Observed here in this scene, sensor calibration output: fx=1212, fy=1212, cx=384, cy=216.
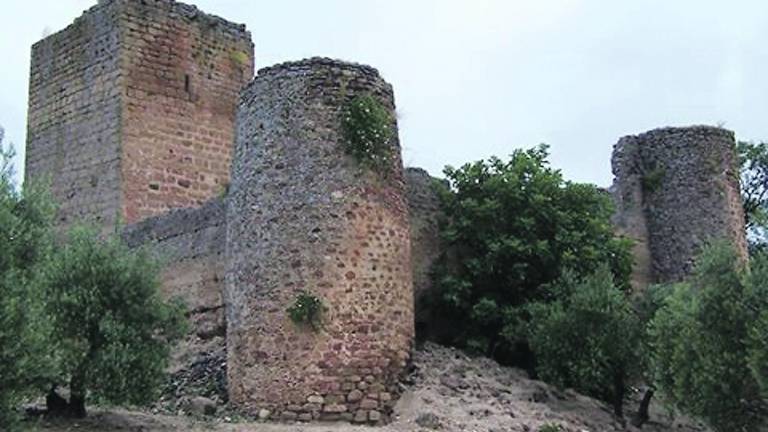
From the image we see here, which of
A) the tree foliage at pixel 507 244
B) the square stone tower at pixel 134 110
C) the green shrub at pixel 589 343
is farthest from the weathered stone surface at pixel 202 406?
the square stone tower at pixel 134 110

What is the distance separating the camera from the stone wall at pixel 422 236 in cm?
1912

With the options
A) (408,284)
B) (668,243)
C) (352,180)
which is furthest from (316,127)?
(668,243)

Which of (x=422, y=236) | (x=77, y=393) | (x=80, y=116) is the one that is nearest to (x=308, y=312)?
(x=77, y=393)

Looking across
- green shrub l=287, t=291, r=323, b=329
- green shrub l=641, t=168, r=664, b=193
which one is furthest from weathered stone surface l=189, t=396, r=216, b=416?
green shrub l=641, t=168, r=664, b=193

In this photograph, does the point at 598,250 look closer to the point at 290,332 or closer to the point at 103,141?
the point at 290,332

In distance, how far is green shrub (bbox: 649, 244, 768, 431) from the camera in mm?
15219

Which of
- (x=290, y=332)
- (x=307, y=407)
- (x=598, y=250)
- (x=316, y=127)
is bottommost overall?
(x=307, y=407)

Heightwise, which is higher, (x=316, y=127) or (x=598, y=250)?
(x=316, y=127)

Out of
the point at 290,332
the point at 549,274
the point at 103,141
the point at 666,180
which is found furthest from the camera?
the point at 666,180

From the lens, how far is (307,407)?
1532 cm

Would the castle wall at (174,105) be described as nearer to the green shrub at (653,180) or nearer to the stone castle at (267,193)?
the stone castle at (267,193)

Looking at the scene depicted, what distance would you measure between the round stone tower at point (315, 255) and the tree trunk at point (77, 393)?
7.06 feet

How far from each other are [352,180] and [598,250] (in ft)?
18.3

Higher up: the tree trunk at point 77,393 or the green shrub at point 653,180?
the green shrub at point 653,180
